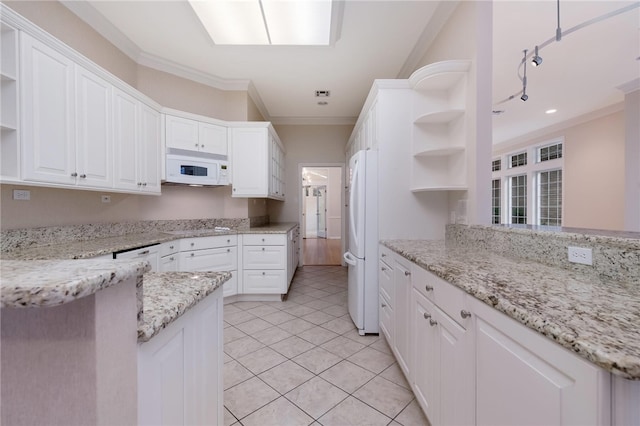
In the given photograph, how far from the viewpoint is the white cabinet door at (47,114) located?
5.11 ft

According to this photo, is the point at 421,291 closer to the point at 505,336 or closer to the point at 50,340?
the point at 505,336

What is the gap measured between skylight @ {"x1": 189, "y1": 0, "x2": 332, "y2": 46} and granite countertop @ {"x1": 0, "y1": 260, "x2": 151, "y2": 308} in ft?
8.00

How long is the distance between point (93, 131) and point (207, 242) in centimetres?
146

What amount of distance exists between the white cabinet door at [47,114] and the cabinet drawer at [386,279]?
2.49 m

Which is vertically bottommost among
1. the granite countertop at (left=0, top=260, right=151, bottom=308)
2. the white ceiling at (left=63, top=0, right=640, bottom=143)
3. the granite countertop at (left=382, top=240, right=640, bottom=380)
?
the granite countertop at (left=382, top=240, right=640, bottom=380)

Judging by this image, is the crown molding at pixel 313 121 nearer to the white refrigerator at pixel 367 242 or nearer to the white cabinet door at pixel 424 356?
the white refrigerator at pixel 367 242

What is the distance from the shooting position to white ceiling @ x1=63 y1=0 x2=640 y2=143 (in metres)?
2.33

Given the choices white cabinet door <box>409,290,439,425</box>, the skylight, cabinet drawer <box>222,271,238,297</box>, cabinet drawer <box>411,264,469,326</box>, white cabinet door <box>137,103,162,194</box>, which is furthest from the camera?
cabinet drawer <box>222,271,238,297</box>

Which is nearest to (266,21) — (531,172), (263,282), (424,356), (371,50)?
(371,50)

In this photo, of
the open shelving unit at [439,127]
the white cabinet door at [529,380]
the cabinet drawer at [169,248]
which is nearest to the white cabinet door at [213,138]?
the cabinet drawer at [169,248]

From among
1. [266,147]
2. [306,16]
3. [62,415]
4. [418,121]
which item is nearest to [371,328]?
[418,121]

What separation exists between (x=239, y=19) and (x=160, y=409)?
2.90 metres

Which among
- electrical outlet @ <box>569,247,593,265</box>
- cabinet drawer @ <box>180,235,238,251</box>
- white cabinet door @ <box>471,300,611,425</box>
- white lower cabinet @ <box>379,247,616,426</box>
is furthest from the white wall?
white cabinet door @ <box>471,300,611,425</box>

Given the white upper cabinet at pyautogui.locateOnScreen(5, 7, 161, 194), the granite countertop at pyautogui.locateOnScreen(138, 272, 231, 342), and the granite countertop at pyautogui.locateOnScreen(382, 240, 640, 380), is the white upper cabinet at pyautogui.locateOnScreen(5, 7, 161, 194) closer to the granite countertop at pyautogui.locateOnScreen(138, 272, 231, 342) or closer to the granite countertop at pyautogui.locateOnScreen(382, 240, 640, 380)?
the granite countertop at pyautogui.locateOnScreen(138, 272, 231, 342)
